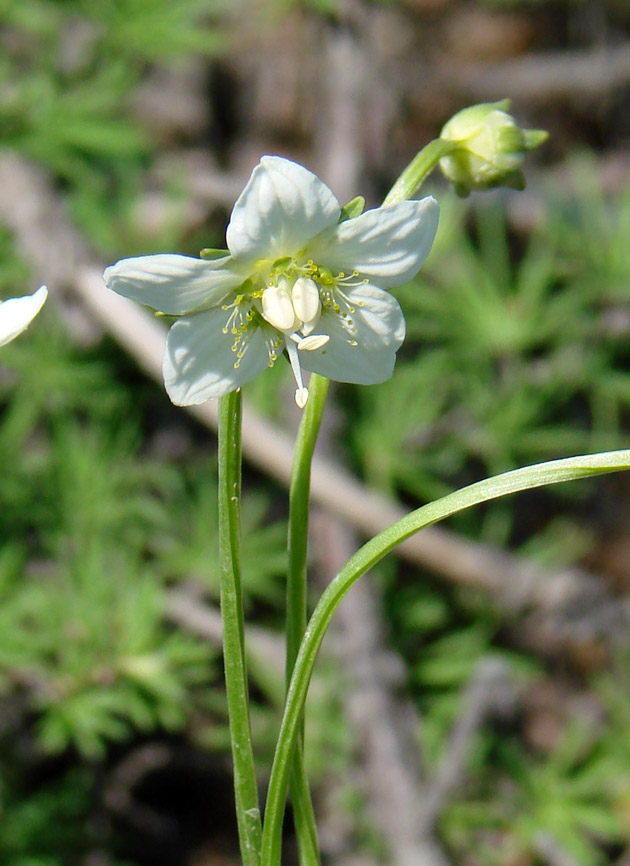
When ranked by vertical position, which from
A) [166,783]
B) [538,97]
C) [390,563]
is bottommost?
[166,783]

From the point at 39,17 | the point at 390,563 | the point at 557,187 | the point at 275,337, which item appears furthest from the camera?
the point at 557,187

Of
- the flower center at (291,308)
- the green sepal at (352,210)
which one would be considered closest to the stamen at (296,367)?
the flower center at (291,308)

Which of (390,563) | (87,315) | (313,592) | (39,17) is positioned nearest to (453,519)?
(390,563)

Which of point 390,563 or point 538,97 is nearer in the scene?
point 390,563

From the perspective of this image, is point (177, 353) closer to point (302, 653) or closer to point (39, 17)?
point (302, 653)

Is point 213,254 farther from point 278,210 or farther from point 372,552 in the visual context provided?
point 372,552

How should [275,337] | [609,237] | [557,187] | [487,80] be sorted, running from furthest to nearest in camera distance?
[487,80], [557,187], [609,237], [275,337]

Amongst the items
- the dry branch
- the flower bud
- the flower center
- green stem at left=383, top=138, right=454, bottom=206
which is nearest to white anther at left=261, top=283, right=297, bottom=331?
the flower center
